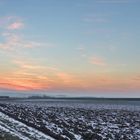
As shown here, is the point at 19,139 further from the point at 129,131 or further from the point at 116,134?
the point at 129,131

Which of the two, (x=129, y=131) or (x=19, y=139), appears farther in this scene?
(x=129, y=131)

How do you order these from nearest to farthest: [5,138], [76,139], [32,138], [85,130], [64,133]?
[5,138], [32,138], [76,139], [64,133], [85,130]

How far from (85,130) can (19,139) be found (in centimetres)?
862

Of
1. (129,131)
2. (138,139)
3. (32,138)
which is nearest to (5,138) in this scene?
(32,138)

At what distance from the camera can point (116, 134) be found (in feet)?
82.9

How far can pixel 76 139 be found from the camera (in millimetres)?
22078

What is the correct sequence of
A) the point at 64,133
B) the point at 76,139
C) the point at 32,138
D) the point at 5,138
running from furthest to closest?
the point at 64,133
the point at 76,139
the point at 32,138
the point at 5,138

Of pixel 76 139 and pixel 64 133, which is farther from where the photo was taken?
pixel 64 133

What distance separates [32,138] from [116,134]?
745cm

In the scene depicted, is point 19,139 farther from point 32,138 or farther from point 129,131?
point 129,131

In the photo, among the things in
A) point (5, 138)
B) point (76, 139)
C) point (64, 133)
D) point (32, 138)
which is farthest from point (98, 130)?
point (5, 138)

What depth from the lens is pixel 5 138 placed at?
18.2 metres

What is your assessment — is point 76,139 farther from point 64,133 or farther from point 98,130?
point 98,130

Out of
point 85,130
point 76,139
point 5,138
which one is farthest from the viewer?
point 85,130
